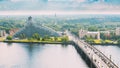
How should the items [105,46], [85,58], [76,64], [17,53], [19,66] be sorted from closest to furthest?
[19,66] < [76,64] < [85,58] < [17,53] < [105,46]

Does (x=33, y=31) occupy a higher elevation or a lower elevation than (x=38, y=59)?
higher

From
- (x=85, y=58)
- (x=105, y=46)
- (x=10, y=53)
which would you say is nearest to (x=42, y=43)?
(x=105, y=46)

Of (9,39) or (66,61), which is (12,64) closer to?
(66,61)

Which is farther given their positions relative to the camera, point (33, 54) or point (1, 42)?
point (1, 42)

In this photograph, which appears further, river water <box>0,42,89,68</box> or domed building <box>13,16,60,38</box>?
domed building <box>13,16,60,38</box>

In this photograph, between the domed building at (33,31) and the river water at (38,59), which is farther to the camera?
the domed building at (33,31)

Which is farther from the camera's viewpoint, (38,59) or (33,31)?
(33,31)

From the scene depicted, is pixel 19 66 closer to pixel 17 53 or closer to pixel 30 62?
pixel 30 62

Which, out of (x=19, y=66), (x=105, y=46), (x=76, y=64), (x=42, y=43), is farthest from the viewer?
(x=42, y=43)

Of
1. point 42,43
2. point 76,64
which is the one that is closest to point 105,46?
point 42,43
